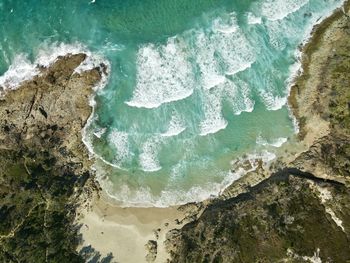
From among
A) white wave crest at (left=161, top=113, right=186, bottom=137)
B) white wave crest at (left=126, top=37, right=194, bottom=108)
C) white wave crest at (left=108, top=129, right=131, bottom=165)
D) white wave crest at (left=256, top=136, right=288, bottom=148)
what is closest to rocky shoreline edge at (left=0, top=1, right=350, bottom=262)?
white wave crest at (left=256, top=136, right=288, bottom=148)

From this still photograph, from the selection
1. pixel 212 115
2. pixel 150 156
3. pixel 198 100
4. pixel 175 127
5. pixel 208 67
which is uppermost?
pixel 208 67

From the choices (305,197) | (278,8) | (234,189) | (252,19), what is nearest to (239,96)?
(252,19)

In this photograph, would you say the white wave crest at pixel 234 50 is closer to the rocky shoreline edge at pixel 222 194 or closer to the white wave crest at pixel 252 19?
the white wave crest at pixel 252 19

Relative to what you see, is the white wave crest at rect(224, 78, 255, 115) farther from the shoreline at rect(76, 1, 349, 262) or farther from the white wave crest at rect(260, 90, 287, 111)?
the shoreline at rect(76, 1, 349, 262)

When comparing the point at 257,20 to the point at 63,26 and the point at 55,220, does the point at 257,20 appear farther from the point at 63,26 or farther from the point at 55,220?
the point at 55,220

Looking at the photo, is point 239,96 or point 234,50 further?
point 239,96

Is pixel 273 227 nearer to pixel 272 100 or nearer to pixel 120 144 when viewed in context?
pixel 272 100

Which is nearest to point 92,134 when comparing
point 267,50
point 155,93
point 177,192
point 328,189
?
point 155,93
